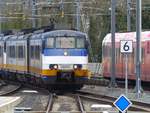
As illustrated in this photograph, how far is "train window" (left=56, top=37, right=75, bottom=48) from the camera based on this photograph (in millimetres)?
30514

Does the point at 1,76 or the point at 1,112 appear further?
the point at 1,76

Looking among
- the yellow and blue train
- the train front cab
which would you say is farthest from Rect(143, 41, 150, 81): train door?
the train front cab

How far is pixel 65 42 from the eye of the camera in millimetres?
30609

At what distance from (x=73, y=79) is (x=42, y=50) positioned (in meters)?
1.89

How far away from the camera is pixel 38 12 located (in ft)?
220

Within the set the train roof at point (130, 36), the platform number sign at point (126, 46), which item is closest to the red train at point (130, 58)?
the train roof at point (130, 36)

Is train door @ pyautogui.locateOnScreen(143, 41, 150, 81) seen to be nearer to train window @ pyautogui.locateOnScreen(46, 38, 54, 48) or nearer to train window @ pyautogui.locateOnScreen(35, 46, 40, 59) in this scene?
train window @ pyautogui.locateOnScreen(46, 38, 54, 48)

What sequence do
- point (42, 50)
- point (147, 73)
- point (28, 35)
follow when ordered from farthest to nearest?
point (28, 35) → point (147, 73) → point (42, 50)

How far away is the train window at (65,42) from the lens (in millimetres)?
30514

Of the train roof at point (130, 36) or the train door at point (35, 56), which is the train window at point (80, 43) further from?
the train roof at point (130, 36)

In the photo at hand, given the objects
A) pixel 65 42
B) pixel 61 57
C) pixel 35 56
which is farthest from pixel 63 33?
pixel 35 56

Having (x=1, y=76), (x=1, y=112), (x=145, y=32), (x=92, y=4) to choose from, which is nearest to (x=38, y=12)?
(x=92, y=4)

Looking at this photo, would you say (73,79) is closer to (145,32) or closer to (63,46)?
(63,46)

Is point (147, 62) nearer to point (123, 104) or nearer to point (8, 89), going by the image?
point (8, 89)
